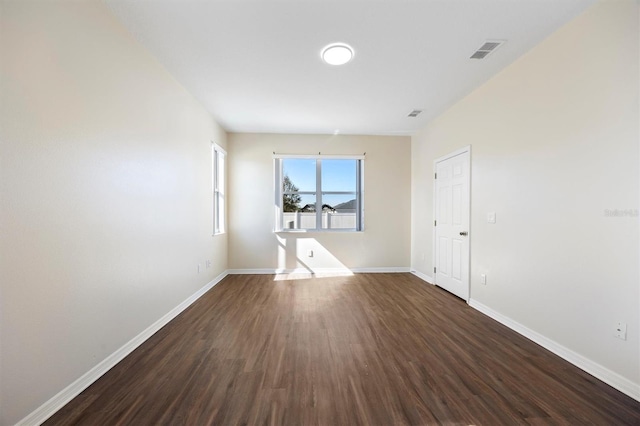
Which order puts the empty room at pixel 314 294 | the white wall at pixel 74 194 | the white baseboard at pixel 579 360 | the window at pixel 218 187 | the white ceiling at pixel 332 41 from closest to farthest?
the white wall at pixel 74 194, the empty room at pixel 314 294, the white baseboard at pixel 579 360, the white ceiling at pixel 332 41, the window at pixel 218 187

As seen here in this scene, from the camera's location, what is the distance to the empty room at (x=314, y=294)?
143 cm

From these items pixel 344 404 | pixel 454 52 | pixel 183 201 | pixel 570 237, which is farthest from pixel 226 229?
pixel 570 237

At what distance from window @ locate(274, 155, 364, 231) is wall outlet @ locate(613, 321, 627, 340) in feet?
11.8

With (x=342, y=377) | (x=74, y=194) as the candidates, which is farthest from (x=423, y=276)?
(x=74, y=194)

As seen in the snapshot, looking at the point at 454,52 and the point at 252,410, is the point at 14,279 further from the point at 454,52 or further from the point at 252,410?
the point at 454,52

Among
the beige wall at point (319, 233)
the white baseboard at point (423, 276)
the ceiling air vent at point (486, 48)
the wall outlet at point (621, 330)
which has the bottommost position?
the white baseboard at point (423, 276)

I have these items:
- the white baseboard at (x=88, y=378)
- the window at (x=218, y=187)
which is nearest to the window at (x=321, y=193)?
the window at (x=218, y=187)

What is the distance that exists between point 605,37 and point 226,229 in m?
5.07

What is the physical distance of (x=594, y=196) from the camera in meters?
1.85

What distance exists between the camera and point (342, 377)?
1.79 metres

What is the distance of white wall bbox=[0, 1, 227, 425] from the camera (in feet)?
4.20

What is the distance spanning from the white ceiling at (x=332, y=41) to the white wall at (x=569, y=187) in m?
0.30

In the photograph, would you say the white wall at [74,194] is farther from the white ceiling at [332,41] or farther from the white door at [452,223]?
the white door at [452,223]

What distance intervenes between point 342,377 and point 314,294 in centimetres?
186
